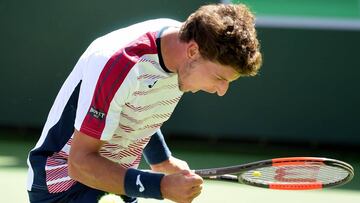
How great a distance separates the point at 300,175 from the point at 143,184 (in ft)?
2.81

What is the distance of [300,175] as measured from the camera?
311cm

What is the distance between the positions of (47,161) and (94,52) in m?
0.47

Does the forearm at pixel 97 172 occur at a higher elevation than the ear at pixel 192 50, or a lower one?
lower

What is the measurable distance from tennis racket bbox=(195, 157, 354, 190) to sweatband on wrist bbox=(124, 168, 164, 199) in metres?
0.51

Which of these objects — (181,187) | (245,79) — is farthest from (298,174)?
(245,79)

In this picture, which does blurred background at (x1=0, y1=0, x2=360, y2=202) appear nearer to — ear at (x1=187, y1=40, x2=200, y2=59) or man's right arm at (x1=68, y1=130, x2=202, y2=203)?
man's right arm at (x1=68, y1=130, x2=202, y2=203)

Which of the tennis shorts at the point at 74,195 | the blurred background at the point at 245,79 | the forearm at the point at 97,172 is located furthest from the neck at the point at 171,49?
the blurred background at the point at 245,79

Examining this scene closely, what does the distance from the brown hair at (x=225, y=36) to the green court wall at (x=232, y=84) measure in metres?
3.28

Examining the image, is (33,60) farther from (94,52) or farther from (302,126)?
(94,52)

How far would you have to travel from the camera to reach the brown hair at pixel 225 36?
2.35 meters

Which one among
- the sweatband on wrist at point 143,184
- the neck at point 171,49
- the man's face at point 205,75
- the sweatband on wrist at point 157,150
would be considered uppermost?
the neck at point 171,49

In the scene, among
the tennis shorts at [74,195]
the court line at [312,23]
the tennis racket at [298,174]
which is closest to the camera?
the tennis shorts at [74,195]

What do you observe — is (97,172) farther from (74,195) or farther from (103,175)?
(74,195)

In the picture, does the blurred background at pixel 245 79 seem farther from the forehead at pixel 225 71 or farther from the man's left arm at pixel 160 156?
the forehead at pixel 225 71
